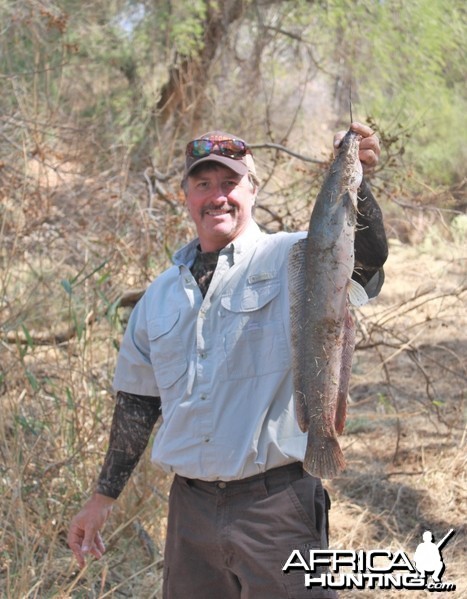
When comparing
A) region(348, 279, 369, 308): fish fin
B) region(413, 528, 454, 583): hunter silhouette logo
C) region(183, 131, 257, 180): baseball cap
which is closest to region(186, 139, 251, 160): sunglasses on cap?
region(183, 131, 257, 180): baseball cap

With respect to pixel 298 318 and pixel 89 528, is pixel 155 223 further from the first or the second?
pixel 298 318

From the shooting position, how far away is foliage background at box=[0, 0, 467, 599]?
410 cm

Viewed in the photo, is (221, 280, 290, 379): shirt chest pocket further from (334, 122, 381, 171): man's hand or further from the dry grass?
the dry grass

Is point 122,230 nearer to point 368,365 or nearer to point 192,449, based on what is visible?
point 368,365

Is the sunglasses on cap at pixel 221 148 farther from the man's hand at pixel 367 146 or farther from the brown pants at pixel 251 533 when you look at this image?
the brown pants at pixel 251 533

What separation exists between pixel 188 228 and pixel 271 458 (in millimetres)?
3286

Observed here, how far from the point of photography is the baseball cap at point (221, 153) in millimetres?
2543

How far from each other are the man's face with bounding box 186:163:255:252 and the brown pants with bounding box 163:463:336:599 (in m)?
0.75

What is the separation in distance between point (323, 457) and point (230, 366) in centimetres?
42

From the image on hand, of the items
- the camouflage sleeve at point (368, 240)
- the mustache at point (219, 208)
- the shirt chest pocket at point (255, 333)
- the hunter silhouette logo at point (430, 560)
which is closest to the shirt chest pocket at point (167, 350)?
the shirt chest pocket at point (255, 333)

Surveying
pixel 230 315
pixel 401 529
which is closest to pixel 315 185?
pixel 401 529

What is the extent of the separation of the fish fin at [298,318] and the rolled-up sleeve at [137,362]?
69cm

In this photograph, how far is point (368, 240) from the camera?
2.27 meters

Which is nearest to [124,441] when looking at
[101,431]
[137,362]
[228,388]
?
[137,362]
